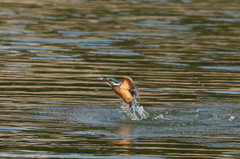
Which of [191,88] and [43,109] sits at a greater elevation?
[191,88]

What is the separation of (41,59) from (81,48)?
2.30 metres

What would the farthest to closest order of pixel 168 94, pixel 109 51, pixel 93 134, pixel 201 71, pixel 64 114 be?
pixel 109 51
pixel 201 71
pixel 168 94
pixel 64 114
pixel 93 134

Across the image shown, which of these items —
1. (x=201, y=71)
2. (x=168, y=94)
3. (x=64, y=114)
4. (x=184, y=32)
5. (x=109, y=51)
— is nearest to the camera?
(x=64, y=114)

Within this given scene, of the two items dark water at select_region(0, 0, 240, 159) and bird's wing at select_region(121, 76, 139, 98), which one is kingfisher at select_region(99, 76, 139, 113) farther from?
dark water at select_region(0, 0, 240, 159)

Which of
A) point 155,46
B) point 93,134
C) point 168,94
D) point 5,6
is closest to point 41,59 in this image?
point 155,46

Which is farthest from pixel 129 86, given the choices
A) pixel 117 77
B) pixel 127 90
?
pixel 117 77

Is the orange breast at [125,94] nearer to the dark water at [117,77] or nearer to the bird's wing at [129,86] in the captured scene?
the bird's wing at [129,86]

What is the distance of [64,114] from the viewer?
595 inches

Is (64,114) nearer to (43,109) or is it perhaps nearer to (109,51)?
(43,109)

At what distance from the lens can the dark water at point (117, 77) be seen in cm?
1281

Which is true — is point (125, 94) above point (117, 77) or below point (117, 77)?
below

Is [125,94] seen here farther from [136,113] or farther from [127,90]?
[136,113]

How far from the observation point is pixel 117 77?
19.4 metres

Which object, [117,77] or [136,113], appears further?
[117,77]
